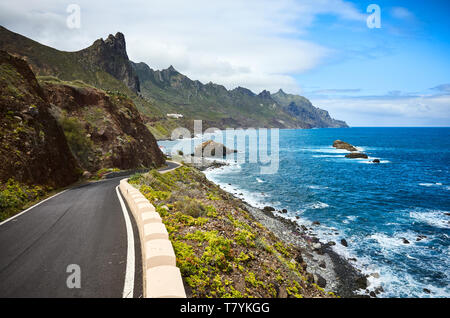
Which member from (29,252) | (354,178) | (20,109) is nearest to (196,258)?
(29,252)

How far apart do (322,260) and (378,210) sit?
16426 millimetres

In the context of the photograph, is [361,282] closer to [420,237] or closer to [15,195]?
[420,237]

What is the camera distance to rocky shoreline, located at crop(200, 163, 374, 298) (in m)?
15.5

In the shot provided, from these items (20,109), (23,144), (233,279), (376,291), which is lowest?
(376,291)

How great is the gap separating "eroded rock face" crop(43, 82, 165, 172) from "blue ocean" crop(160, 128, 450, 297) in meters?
18.1

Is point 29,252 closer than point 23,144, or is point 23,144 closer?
point 29,252

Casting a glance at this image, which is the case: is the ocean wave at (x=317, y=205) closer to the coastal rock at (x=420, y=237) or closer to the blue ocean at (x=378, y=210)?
the blue ocean at (x=378, y=210)

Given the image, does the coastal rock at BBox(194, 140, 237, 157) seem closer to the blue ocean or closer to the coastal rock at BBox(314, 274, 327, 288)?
the blue ocean

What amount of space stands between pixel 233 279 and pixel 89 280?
400cm

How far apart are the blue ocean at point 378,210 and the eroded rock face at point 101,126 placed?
18090 millimetres

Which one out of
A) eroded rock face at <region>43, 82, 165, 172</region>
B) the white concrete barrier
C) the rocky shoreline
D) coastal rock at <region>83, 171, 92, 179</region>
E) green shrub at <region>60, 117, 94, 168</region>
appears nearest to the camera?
the white concrete barrier

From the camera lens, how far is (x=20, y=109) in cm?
1606

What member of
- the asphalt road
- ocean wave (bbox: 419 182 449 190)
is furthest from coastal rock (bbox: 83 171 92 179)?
ocean wave (bbox: 419 182 449 190)
